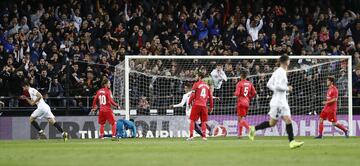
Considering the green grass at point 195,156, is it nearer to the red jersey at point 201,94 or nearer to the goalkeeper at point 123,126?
the red jersey at point 201,94

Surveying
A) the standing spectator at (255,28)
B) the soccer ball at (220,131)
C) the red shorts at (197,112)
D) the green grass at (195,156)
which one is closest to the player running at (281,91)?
the green grass at (195,156)

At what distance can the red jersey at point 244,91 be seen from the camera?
1132 inches

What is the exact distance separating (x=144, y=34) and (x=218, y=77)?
14.0ft

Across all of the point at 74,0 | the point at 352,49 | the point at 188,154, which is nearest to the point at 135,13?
the point at 74,0

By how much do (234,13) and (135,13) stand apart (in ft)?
15.3

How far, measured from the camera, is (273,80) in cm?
2086

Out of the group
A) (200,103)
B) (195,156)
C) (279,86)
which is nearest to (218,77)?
(200,103)

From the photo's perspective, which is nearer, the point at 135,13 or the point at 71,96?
the point at 71,96

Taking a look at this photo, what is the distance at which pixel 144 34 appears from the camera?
3525 cm

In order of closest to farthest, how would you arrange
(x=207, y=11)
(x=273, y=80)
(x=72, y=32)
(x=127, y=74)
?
1. (x=273, y=80)
2. (x=127, y=74)
3. (x=72, y=32)
4. (x=207, y=11)

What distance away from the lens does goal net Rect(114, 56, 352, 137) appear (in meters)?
32.4

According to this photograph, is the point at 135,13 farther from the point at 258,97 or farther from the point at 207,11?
the point at 258,97

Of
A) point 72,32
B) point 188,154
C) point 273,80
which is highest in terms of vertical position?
point 72,32

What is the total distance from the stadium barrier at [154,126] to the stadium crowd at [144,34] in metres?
0.82
